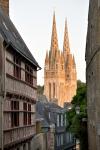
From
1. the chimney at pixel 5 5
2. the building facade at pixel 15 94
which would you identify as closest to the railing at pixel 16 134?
the building facade at pixel 15 94

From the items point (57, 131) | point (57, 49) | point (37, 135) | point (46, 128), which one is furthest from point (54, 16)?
point (37, 135)

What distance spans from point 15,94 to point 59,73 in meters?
150

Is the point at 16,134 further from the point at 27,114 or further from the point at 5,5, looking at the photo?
the point at 5,5

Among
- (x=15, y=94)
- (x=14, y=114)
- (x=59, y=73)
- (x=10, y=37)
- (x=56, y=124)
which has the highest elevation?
(x=59, y=73)

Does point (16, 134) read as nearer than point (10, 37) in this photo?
Yes

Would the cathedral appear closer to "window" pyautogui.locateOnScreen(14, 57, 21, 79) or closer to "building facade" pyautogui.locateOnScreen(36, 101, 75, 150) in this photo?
"building facade" pyautogui.locateOnScreen(36, 101, 75, 150)

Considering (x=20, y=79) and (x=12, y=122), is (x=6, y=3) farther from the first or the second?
(x=12, y=122)

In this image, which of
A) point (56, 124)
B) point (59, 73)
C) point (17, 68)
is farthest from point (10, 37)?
point (59, 73)

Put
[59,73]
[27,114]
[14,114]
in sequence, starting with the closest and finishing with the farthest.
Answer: [14,114] → [27,114] → [59,73]

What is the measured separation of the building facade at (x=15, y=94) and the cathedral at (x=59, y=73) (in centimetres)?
13714

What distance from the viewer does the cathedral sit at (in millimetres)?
178750

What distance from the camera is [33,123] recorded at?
40.4 metres

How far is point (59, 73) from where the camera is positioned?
18138 centimetres

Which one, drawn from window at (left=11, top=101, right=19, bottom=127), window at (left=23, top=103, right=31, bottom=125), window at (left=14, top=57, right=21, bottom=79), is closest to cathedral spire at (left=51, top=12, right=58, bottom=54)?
window at (left=23, top=103, right=31, bottom=125)
